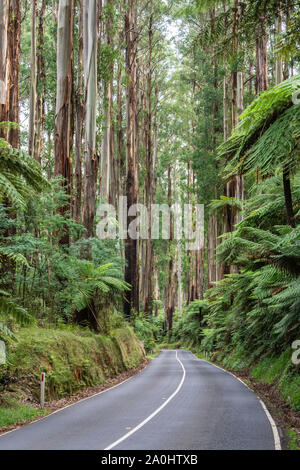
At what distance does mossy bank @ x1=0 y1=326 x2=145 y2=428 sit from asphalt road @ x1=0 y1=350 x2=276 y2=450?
2.33 feet

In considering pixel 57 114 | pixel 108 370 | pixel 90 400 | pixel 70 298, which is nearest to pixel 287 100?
pixel 90 400

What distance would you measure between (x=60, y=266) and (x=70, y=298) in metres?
1.46

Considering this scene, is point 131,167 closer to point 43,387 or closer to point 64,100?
point 64,100

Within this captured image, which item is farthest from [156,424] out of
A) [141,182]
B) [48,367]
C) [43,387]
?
[141,182]

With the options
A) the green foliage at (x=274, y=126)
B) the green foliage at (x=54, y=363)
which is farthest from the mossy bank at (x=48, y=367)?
the green foliage at (x=274, y=126)

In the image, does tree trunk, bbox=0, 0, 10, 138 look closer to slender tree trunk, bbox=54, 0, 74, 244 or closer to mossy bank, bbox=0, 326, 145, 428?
slender tree trunk, bbox=54, 0, 74, 244

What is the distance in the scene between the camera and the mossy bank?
10423 millimetres

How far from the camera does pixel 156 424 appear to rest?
9.16m

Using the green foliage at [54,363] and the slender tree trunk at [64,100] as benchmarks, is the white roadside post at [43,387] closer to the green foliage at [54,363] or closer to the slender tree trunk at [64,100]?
the green foliage at [54,363]

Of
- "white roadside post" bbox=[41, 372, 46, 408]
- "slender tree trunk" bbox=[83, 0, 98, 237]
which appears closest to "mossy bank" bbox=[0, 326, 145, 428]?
"white roadside post" bbox=[41, 372, 46, 408]

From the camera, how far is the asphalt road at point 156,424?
7.42 metres

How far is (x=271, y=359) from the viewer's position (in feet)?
54.2

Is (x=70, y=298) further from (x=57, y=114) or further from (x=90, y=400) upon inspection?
A: (x=57, y=114)

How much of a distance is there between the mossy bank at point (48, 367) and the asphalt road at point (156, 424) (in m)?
0.71
